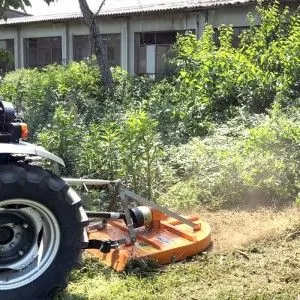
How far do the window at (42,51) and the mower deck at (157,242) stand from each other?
21.7 m

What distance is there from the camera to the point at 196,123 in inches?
374

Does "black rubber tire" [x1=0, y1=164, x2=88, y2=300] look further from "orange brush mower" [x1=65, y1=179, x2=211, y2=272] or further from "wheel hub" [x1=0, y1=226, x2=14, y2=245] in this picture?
"orange brush mower" [x1=65, y1=179, x2=211, y2=272]

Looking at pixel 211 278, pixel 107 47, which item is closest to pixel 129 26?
pixel 107 47

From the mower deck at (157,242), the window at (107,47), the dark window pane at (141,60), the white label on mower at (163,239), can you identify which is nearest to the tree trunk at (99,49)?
the dark window pane at (141,60)

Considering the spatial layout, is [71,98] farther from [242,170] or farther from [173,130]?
[242,170]

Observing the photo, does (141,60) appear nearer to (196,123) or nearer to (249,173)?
(196,123)

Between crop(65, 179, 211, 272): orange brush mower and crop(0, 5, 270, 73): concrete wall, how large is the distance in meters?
14.1

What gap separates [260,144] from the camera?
6832 millimetres

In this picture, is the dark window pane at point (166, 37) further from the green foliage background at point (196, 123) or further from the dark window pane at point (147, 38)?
the green foliage background at point (196, 123)

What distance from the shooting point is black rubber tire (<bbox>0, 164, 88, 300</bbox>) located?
3504 mm

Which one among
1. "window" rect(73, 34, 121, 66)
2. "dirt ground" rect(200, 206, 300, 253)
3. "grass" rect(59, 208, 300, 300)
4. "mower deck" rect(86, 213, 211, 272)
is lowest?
"dirt ground" rect(200, 206, 300, 253)

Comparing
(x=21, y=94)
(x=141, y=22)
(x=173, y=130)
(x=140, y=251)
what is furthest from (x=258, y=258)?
(x=141, y=22)

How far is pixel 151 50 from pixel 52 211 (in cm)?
1920

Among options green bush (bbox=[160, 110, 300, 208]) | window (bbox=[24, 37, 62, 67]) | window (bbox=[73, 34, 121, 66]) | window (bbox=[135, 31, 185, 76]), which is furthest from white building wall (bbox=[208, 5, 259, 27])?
green bush (bbox=[160, 110, 300, 208])
